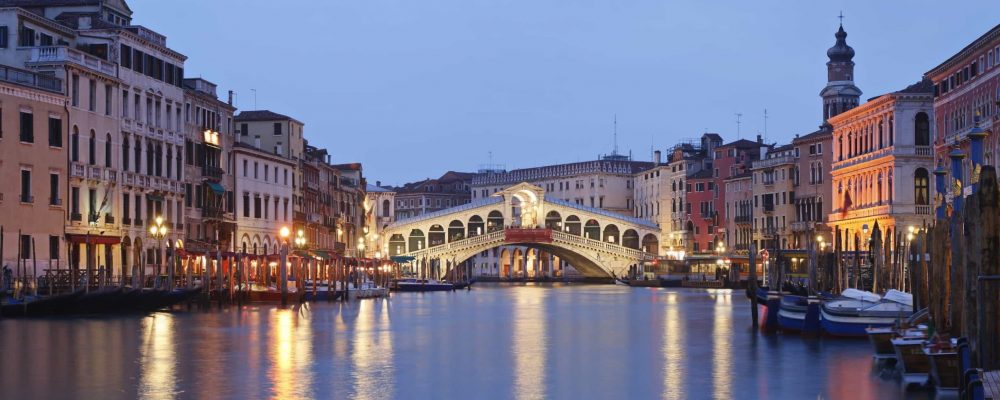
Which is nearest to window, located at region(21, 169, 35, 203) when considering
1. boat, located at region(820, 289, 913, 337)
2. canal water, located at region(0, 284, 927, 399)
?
canal water, located at region(0, 284, 927, 399)

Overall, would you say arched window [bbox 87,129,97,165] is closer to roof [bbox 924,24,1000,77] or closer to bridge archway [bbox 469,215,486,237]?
roof [bbox 924,24,1000,77]

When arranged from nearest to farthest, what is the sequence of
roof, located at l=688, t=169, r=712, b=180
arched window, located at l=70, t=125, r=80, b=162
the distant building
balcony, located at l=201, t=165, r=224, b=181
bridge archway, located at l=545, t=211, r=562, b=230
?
1. arched window, located at l=70, t=125, r=80, b=162
2. balcony, located at l=201, t=165, r=224, b=181
3. roof, located at l=688, t=169, r=712, b=180
4. bridge archway, located at l=545, t=211, r=562, b=230
5. the distant building

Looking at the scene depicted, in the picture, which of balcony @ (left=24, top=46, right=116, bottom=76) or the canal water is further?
balcony @ (left=24, top=46, right=116, bottom=76)

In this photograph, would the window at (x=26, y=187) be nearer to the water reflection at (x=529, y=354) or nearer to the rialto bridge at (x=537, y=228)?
the water reflection at (x=529, y=354)

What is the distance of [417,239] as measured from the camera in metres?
92.8

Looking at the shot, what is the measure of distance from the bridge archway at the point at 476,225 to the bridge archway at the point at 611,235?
23.4ft

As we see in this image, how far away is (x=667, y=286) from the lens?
8369 centimetres

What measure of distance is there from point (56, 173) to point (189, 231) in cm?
1099

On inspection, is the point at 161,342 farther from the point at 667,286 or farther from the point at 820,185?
the point at 667,286

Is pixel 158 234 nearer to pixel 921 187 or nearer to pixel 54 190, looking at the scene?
pixel 54 190

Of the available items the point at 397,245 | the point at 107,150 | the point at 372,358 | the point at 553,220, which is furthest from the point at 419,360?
the point at 553,220

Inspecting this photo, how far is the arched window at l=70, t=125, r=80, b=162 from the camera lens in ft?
132

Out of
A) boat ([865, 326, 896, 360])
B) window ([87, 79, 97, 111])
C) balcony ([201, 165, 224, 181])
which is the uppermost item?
window ([87, 79, 97, 111])

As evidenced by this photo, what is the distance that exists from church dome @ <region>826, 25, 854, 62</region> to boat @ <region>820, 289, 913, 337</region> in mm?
56671
